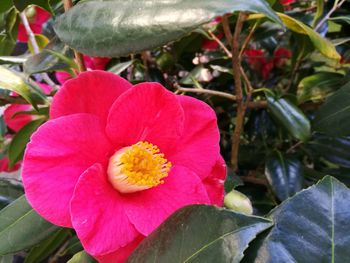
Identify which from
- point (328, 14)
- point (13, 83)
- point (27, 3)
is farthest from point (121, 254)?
point (328, 14)

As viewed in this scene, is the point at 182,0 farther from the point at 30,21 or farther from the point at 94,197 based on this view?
the point at 30,21

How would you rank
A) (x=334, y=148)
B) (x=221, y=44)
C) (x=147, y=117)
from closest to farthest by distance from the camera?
(x=147, y=117), (x=221, y=44), (x=334, y=148)

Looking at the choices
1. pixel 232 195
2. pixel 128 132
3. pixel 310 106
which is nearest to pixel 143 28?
pixel 128 132

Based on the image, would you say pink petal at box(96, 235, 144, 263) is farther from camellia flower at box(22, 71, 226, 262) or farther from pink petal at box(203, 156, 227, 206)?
pink petal at box(203, 156, 227, 206)

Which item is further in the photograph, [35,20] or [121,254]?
[35,20]

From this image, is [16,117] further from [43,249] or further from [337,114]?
[337,114]

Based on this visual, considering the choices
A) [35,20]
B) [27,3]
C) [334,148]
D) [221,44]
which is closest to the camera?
[27,3]
